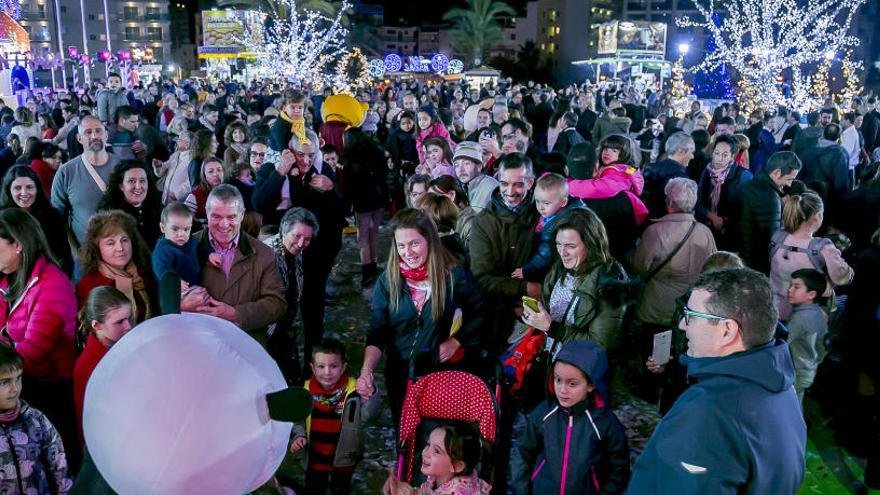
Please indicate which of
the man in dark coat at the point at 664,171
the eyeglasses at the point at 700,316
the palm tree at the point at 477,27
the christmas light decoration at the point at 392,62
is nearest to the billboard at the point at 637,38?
the christmas light decoration at the point at 392,62

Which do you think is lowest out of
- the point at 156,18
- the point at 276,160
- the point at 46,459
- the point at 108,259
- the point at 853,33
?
the point at 46,459

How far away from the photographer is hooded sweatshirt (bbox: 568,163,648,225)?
5.04 metres

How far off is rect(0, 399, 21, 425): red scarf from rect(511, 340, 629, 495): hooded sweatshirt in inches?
88.7

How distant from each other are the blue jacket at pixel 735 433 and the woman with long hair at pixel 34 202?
193 inches

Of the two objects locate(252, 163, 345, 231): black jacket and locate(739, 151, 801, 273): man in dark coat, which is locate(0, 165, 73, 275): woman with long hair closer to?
locate(252, 163, 345, 231): black jacket

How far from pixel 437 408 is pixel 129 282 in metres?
1.88

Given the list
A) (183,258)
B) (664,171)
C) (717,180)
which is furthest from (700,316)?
(717,180)

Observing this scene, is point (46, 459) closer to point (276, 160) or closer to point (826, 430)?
point (276, 160)

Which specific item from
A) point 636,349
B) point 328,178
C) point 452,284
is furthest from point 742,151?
point 452,284

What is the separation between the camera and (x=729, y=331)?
2152 mm

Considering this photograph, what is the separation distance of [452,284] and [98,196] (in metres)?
3.57

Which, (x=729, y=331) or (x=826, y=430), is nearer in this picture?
(x=729, y=331)

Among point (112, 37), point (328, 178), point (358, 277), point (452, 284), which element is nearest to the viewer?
point (452, 284)

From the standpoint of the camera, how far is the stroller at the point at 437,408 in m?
3.51
